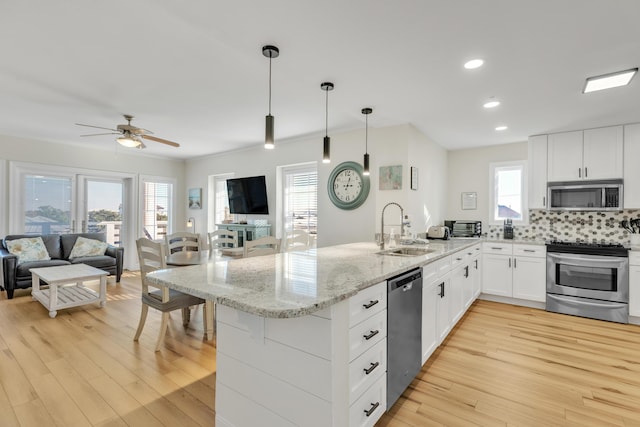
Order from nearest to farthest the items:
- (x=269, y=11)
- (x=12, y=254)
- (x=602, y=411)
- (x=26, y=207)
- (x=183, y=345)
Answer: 1. (x=269, y=11)
2. (x=602, y=411)
3. (x=183, y=345)
4. (x=12, y=254)
5. (x=26, y=207)

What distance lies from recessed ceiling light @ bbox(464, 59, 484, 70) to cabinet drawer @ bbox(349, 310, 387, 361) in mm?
1892

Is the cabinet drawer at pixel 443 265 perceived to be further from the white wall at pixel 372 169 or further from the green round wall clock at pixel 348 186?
the green round wall clock at pixel 348 186

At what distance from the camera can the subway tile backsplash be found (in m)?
3.96

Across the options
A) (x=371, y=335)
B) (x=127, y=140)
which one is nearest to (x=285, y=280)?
(x=371, y=335)

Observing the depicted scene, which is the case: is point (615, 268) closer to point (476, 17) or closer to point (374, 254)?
point (374, 254)

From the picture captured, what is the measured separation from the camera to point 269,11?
5.62 feet

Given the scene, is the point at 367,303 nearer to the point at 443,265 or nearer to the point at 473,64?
the point at 443,265

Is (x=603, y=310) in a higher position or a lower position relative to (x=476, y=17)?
lower

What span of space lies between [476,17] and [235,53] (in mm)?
1660

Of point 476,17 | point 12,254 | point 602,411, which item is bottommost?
point 602,411

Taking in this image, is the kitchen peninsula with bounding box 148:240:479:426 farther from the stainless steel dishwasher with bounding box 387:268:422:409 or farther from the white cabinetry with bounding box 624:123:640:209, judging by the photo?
the white cabinetry with bounding box 624:123:640:209

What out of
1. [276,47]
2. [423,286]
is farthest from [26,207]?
[423,286]

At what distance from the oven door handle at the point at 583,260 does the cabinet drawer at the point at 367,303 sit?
130 inches

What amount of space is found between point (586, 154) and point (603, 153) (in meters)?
0.16
